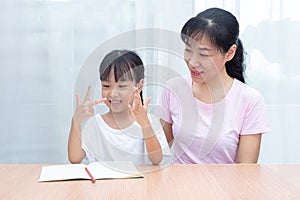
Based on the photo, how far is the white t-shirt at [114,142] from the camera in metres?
1.49

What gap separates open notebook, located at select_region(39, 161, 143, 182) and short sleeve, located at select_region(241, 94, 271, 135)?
45cm

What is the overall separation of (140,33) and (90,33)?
22 cm

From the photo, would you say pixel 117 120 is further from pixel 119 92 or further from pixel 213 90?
pixel 213 90

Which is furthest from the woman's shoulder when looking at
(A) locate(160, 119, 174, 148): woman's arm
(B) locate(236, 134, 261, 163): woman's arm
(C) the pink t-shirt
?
(A) locate(160, 119, 174, 148): woman's arm

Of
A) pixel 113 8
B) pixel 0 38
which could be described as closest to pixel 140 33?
pixel 113 8

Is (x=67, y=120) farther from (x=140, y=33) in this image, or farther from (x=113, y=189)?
(x=113, y=189)

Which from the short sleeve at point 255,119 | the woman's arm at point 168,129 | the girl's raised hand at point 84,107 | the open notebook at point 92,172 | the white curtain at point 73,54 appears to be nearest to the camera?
the open notebook at point 92,172

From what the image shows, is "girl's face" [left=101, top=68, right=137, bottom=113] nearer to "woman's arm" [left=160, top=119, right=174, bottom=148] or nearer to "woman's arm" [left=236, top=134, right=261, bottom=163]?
"woman's arm" [left=160, top=119, right=174, bottom=148]

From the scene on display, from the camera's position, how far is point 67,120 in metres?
2.03

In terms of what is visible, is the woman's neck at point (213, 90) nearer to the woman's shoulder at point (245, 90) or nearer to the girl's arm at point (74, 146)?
the woman's shoulder at point (245, 90)

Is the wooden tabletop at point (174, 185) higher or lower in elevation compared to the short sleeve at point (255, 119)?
lower

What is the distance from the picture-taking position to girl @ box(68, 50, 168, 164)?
1424 mm

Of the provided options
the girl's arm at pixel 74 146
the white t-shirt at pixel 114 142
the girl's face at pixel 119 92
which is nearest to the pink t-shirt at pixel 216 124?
the white t-shirt at pixel 114 142

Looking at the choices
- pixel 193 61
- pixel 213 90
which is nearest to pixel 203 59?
pixel 193 61
